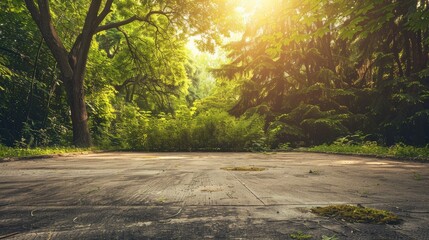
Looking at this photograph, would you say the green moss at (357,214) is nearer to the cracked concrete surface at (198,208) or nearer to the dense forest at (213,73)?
the cracked concrete surface at (198,208)

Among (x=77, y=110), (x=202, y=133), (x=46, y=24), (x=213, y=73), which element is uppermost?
(x=46, y=24)

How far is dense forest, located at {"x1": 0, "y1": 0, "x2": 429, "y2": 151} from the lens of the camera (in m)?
13.1

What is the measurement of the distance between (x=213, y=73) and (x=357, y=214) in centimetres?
1787

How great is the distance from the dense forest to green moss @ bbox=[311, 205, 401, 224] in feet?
27.3

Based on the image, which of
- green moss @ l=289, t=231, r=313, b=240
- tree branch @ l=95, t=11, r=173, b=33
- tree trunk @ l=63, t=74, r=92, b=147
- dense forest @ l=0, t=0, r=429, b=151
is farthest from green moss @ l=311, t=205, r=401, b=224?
tree branch @ l=95, t=11, r=173, b=33

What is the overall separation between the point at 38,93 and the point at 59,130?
6.53 ft

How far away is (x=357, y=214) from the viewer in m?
2.20

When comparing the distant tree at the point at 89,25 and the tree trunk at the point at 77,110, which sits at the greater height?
the distant tree at the point at 89,25

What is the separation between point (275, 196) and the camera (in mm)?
2975

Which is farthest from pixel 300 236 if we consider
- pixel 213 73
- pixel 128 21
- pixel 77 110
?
pixel 213 73

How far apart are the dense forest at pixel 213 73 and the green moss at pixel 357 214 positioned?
8314 millimetres

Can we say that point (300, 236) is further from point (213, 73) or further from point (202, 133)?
point (213, 73)

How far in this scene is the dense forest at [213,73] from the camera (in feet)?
43.0

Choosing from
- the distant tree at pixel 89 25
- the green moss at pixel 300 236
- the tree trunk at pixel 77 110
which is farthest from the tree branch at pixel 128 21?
the green moss at pixel 300 236
